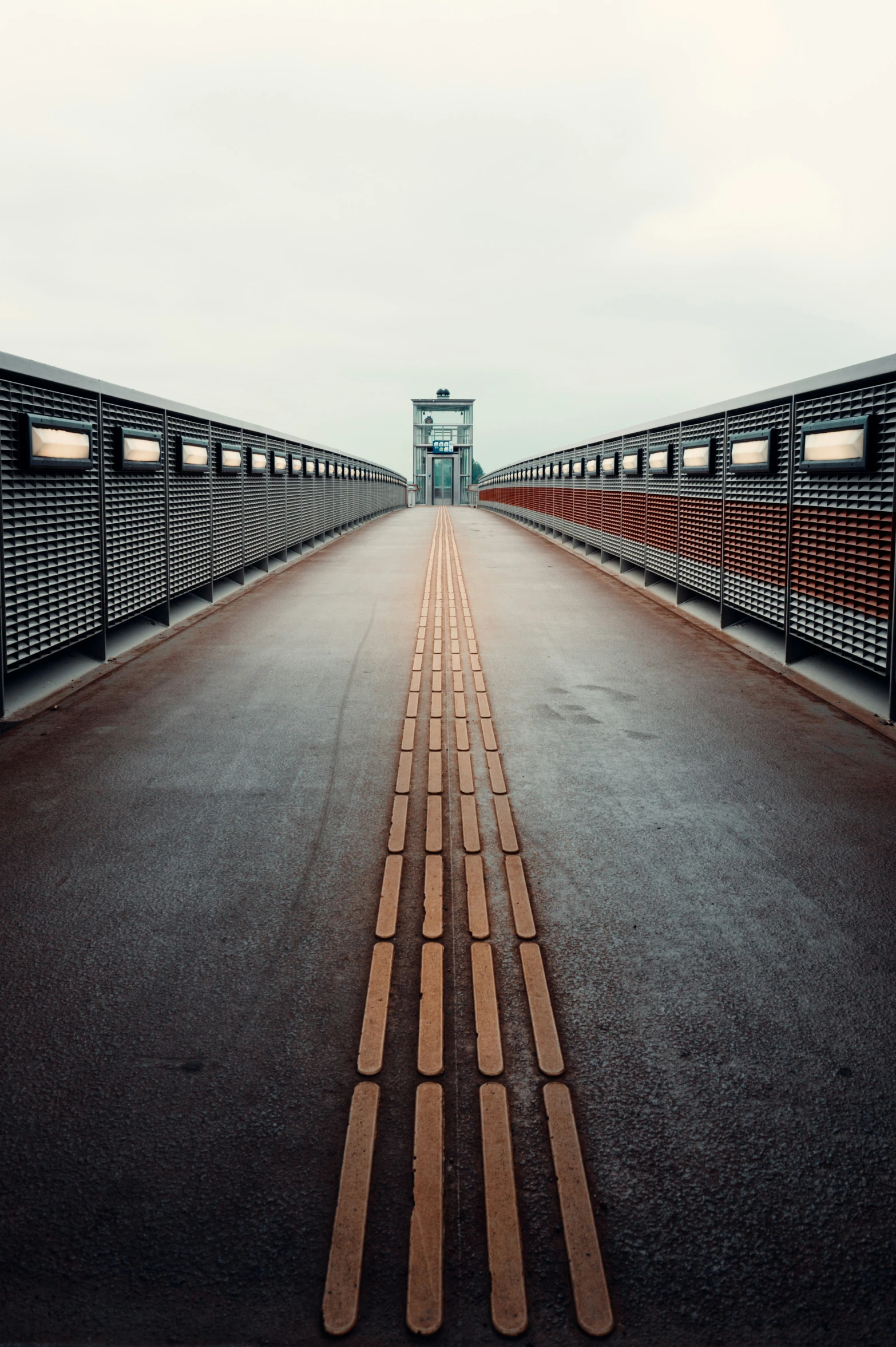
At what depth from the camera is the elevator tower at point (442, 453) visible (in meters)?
106

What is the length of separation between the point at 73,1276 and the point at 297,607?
13849mm

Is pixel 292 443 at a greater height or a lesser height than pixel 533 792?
greater

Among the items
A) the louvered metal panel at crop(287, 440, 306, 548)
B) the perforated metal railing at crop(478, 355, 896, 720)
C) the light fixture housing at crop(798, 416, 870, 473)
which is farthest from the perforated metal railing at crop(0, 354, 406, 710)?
the perforated metal railing at crop(478, 355, 896, 720)

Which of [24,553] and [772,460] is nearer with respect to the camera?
[24,553]

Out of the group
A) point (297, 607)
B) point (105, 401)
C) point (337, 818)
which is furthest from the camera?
point (297, 607)

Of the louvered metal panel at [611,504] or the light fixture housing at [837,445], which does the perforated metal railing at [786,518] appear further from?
the louvered metal panel at [611,504]

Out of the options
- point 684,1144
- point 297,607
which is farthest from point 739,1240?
point 297,607

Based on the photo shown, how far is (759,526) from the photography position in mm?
12578

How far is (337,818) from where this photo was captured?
6.36m

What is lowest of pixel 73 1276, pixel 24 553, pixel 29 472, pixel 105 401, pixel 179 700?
pixel 73 1276

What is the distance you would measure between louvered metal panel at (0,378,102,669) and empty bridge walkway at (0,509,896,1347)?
4.94ft

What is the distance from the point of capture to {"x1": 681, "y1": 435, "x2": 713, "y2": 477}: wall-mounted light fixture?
14.7m

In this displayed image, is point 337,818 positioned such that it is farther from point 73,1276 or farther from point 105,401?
point 105,401

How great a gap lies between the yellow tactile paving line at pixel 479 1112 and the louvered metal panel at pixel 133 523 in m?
6.80
